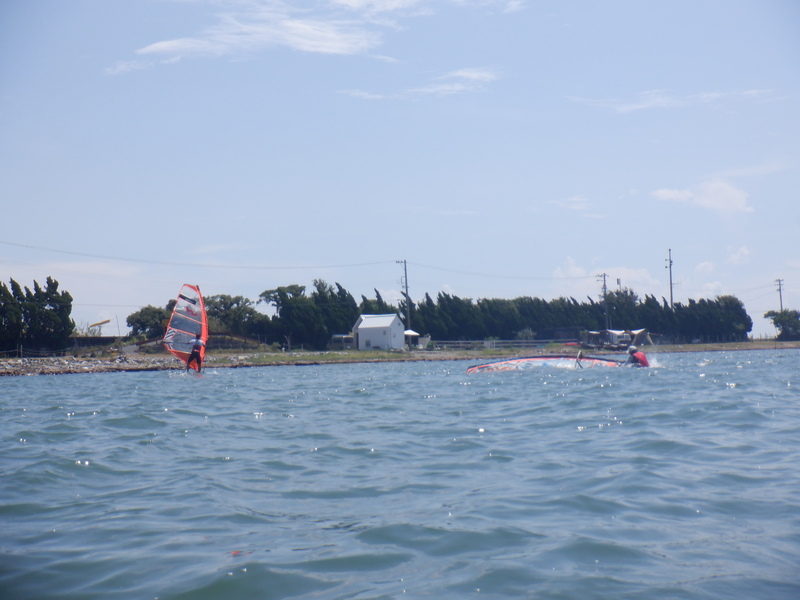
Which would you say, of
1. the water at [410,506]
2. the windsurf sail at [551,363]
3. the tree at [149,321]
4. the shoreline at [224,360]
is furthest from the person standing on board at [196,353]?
the tree at [149,321]

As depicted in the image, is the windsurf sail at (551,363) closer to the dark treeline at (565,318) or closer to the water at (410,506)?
the water at (410,506)

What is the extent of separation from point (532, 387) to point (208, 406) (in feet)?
25.3

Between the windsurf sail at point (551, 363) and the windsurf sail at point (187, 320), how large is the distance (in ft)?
38.8

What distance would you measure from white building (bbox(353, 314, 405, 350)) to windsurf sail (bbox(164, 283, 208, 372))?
2274 cm

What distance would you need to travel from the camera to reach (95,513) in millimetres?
5828

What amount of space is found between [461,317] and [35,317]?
32.0 m

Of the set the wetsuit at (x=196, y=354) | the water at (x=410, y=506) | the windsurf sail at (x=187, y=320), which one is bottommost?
the water at (x=410, y=506)

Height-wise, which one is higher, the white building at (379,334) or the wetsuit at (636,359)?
the white building at (379,334)

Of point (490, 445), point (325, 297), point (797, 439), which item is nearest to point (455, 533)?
point (490, 445)

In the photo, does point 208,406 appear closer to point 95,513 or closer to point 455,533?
point 95,513

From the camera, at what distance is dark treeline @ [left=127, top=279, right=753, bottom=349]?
54.5 metres

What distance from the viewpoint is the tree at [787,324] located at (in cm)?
6894

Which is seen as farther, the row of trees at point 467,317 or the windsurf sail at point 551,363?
the row of trees at point 467,317

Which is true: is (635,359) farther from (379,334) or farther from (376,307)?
(376,307)
